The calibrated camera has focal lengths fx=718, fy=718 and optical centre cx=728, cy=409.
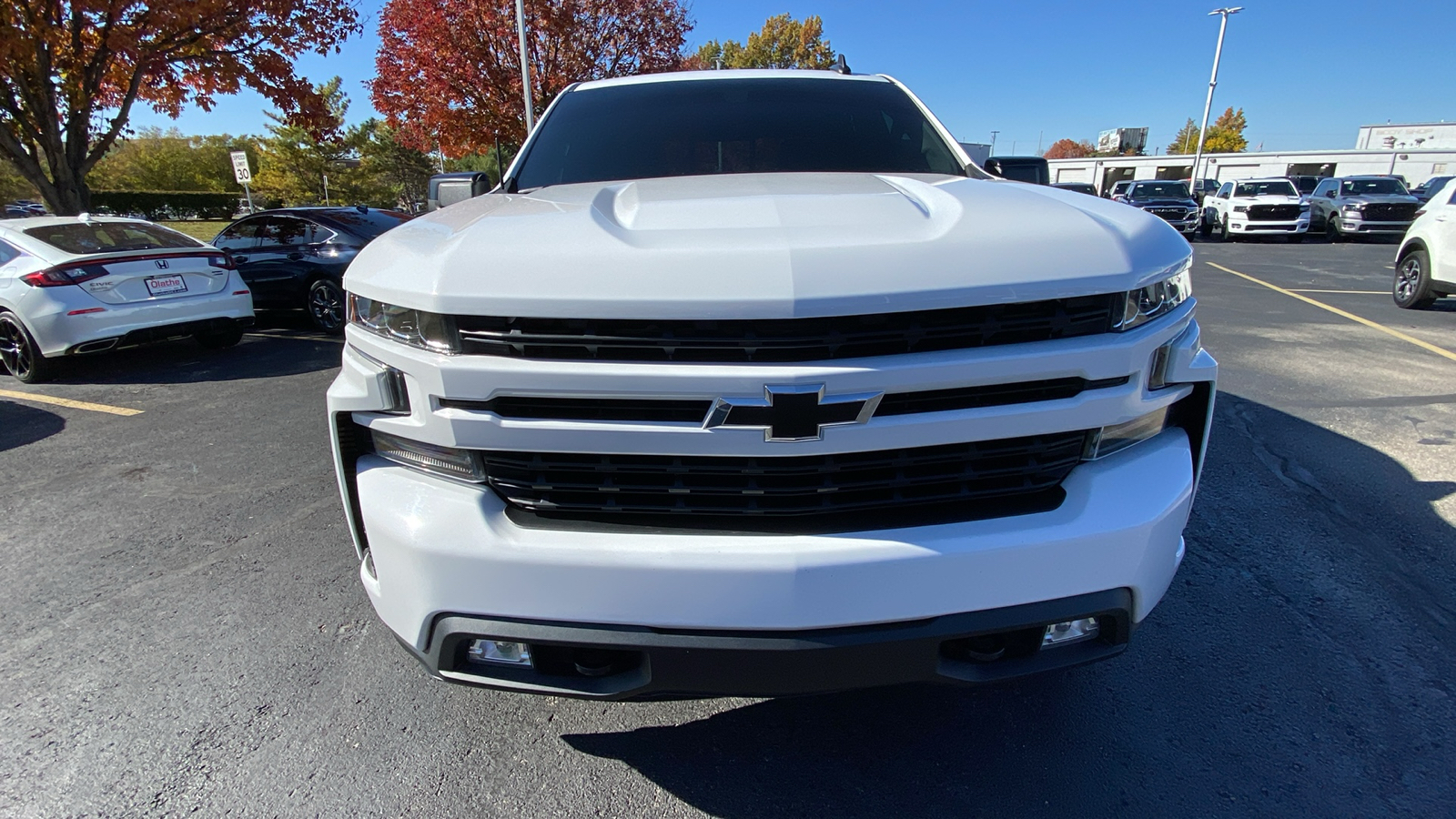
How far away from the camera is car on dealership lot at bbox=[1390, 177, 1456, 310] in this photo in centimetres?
775

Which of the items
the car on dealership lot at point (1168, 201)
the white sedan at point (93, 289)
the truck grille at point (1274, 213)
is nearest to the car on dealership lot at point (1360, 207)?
the truck grille at point (1274, 213)

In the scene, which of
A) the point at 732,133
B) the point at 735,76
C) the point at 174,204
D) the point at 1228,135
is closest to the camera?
the point at 732,133

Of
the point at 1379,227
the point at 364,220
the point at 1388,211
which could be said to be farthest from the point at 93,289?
the point at 1388,211

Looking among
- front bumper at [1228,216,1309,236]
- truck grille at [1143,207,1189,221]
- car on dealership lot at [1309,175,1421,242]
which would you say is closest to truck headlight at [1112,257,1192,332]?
truck grille at [1143,207,1189,221]

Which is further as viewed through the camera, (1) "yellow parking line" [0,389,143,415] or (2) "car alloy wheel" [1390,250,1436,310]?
(2) "car alloy wheel" [1390,250,1436,310]

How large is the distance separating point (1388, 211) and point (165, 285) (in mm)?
25944

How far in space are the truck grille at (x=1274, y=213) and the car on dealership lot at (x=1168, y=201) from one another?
1366 millimetres

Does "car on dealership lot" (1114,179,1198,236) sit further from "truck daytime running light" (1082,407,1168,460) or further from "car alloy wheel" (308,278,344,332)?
"truck daytime running light" (1082,407,1168,460)

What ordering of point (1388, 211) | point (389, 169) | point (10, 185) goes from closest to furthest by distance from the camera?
point (1388, 211) → point (10, 185) → point (389, 169)

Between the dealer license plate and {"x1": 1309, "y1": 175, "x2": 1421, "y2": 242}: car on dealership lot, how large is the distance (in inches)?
996

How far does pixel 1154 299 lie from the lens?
1580mm

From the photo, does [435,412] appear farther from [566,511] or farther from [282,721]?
[282,721]

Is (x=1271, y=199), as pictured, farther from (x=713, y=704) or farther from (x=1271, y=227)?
(x=713, y=704)

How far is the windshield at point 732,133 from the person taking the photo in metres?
2.69
